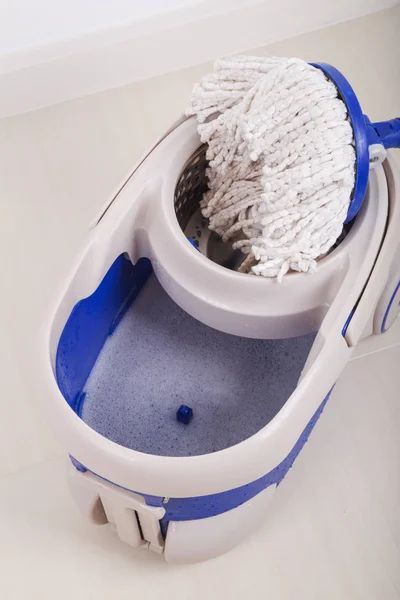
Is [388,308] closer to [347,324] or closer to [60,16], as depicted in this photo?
[347,324]

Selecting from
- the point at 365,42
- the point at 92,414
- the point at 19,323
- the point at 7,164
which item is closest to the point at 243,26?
the point at 365,42

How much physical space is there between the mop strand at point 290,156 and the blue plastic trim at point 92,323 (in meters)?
0.18

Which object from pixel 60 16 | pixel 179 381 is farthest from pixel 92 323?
pixel 60 16

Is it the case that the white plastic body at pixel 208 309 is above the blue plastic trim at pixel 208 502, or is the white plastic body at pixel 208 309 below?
above

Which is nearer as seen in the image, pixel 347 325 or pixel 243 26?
pixel 347 325

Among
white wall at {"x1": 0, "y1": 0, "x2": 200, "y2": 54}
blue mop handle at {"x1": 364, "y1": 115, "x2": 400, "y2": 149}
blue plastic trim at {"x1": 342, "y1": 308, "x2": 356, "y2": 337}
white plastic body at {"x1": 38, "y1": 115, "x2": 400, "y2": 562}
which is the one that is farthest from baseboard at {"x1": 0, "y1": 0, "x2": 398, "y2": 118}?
blue plastic trim at {"x1": 342, "y1": 308, "x2": 356, "y2": 337}

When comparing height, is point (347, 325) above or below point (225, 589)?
above

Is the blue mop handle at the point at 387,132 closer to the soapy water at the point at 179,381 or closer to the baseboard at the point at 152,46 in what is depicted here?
the soapy water at the point at 179,381

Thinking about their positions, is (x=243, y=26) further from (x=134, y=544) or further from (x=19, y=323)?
(x=134, y=544)

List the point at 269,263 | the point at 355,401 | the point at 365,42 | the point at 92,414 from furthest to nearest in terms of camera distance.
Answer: the point at 365,42 → the point at 355,401 → the point at 92,414 → the point at 269,263

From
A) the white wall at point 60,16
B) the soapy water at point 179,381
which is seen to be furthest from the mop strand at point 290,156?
the white wall at point 60,16

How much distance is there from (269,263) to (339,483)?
36cm

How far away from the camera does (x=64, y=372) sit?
892 mm

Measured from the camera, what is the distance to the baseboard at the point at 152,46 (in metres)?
1.28
